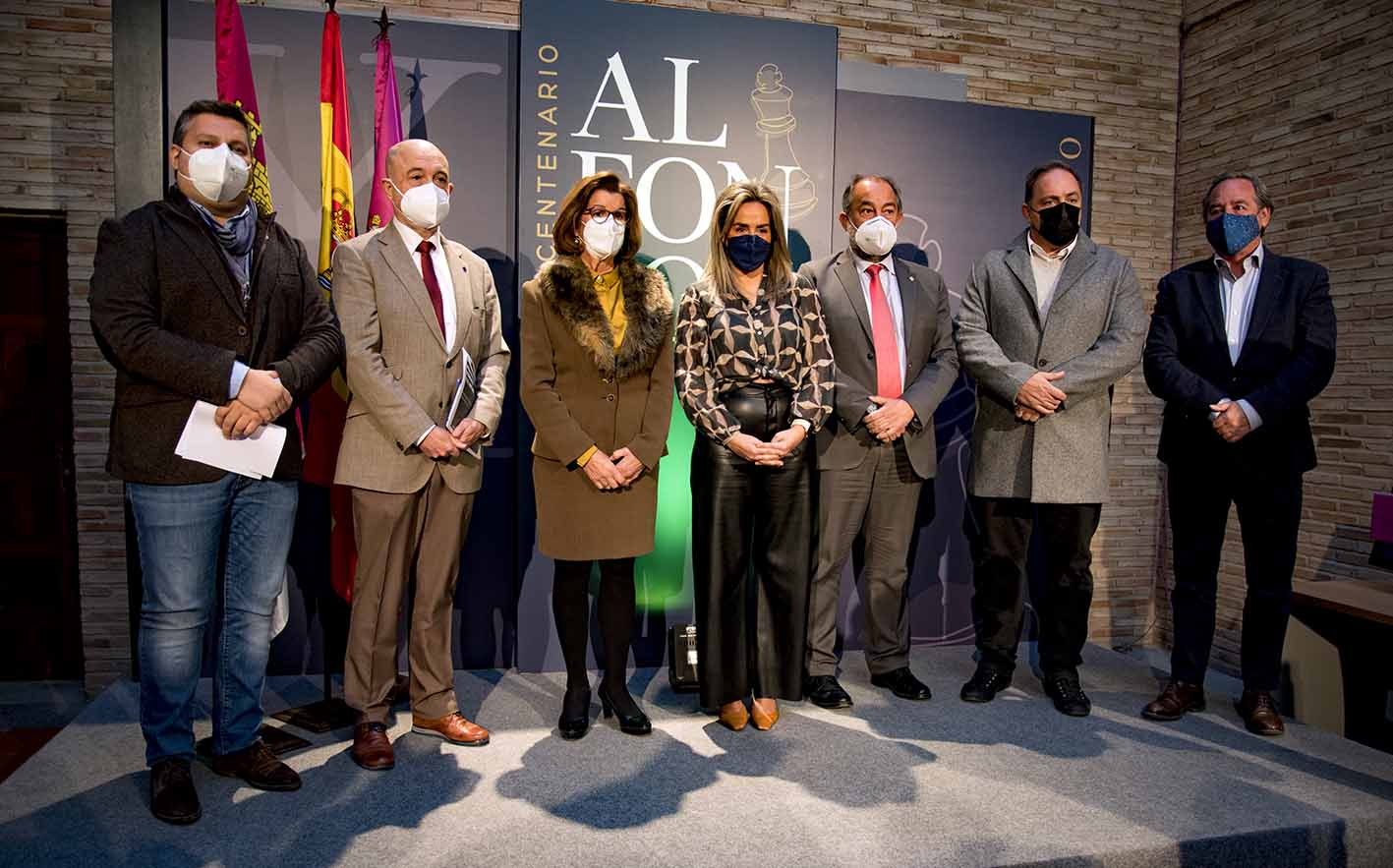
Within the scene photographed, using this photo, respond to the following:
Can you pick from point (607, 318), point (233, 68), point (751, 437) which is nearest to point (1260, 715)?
point (751, 437)

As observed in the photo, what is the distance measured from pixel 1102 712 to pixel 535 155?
9.93 feet

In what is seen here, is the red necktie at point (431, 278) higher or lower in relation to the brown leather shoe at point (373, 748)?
higher

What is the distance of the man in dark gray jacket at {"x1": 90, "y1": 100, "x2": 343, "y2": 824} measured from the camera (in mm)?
2150

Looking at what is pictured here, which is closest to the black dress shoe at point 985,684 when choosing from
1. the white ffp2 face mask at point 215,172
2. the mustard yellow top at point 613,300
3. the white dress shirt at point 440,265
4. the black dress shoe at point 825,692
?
the black dress shoe at point 825,692

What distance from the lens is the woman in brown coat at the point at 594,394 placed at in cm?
263

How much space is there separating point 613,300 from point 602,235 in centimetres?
21

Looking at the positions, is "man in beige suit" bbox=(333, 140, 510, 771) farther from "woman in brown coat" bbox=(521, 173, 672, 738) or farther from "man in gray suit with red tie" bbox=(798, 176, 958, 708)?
"man in gray suit with red tie" bbox=(798, 176, 958, 708)

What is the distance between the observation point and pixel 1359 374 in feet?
12.5

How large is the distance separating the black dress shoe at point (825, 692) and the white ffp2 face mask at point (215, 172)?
2.36 metres

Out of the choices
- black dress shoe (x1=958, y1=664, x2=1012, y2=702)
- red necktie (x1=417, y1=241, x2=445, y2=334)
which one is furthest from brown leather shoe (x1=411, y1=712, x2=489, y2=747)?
black dress shoe (x1=958, y1=664, x2=1012, y2=702)

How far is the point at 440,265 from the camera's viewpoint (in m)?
2.67

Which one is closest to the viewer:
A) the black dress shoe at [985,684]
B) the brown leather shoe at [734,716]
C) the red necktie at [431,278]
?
the red necktie at [431,278]

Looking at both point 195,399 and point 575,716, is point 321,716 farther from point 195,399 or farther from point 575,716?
point 195,399

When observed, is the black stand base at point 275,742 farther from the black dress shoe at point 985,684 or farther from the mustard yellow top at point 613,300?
the black dress shoe at point 985,684
